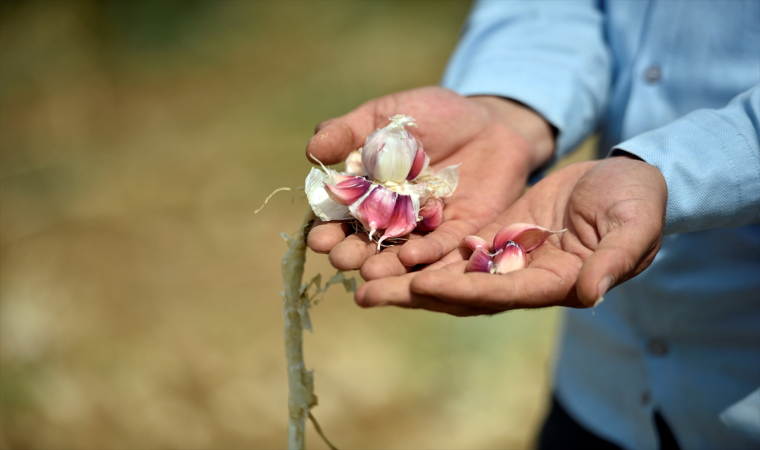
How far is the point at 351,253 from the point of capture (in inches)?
33.8

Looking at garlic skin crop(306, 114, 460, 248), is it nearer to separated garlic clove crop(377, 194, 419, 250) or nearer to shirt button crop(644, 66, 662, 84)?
separated garlic clove crop(377, 194, 419, 250)

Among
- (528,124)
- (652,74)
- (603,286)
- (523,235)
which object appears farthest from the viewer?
(528,124)

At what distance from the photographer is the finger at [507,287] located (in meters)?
0.72

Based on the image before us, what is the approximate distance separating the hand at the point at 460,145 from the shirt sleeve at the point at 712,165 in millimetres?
297

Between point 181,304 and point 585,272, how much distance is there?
229cm

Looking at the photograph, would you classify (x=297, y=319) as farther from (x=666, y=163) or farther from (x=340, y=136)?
(x=666, y=163)

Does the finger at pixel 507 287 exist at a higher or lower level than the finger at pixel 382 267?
higher

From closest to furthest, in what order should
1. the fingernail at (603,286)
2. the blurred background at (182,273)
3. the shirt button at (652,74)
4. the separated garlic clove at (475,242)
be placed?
the fingernail at (603,286) → the separated garlic clove at (475,242) → the shirt button at (652,74) → the blurred background at (182,273)

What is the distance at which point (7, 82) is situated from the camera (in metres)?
3.99

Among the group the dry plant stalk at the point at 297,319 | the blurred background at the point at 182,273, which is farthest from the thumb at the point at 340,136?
the blurred background at the point at 182,273

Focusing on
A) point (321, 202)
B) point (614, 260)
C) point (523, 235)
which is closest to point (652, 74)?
point (523, 235)

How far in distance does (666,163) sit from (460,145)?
44 cm

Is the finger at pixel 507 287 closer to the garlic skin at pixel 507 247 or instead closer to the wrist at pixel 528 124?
the garlic skin at pixel 507 247

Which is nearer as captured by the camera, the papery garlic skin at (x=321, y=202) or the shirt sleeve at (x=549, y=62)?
the papery garlic skin at (x=321, y=202)
